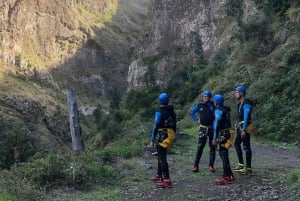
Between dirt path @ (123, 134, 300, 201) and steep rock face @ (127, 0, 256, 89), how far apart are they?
37.3 metres

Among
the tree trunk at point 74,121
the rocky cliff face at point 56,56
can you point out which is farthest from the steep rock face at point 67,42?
the tree trunk at point 74,121

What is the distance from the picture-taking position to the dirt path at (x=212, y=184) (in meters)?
8.79

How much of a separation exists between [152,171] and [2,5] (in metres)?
121

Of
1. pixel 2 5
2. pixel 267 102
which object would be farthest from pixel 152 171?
pixel 2 5

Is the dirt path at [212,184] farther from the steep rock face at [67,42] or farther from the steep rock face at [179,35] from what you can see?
the steep rock face at [67,42]

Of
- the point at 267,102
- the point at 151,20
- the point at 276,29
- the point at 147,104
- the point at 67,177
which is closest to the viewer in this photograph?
the point at 67,177

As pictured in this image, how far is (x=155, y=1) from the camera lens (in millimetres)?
88750

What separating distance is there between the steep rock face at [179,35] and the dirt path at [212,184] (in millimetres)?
37348

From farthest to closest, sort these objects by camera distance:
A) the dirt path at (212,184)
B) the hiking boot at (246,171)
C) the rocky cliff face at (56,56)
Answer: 1. the rocky cliff face at (56,56)
2. the hiking boot at (246,171)
3. the dirt path at (212,184)

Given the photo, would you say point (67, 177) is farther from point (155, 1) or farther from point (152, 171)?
point (155, 1)

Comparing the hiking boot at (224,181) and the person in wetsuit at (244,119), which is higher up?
the person in wetsuit at (244,119)

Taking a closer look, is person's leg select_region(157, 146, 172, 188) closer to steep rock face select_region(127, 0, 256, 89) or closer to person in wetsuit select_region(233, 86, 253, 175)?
person in wetsuit select_region(233, 86, 253, 175)

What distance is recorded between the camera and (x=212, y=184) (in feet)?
32.6

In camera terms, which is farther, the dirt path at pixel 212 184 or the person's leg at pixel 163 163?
the person's leg at pixel 163 163
